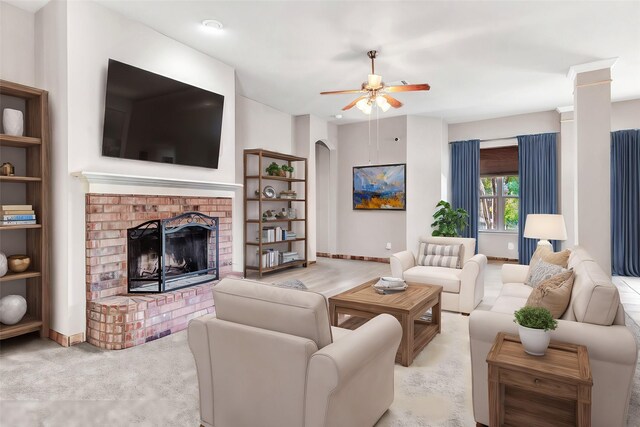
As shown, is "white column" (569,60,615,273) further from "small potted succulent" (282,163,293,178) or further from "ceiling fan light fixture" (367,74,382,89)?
"small potted succulent" (282,163,293,178)

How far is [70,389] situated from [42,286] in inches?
48.1

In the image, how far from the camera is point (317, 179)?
8.30 meters

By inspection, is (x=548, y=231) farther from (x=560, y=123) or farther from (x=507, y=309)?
(x=560, y=123)

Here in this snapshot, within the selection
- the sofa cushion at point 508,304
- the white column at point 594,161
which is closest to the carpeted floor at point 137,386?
the sofa cushion at point 508,304

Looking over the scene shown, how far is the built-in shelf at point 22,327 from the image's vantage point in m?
2.94

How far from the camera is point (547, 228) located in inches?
166

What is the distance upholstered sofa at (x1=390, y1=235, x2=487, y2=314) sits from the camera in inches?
156

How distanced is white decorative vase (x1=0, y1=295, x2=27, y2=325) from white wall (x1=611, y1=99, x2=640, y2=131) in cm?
822

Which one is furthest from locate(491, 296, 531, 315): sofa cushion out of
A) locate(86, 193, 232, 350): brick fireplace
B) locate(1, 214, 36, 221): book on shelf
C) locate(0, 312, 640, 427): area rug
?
locate(1, 214, 36, 221): book on shelf

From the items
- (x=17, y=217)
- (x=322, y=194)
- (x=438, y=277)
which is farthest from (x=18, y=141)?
(x=322, y=194)

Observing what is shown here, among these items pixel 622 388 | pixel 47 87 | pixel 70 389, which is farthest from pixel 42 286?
pixel 622 388

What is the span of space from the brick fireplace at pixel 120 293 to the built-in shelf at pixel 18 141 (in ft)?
1.98

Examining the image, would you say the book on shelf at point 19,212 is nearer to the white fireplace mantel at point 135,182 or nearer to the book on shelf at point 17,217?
the book on shelf at point 17,217

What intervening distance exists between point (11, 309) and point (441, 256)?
4343mm
